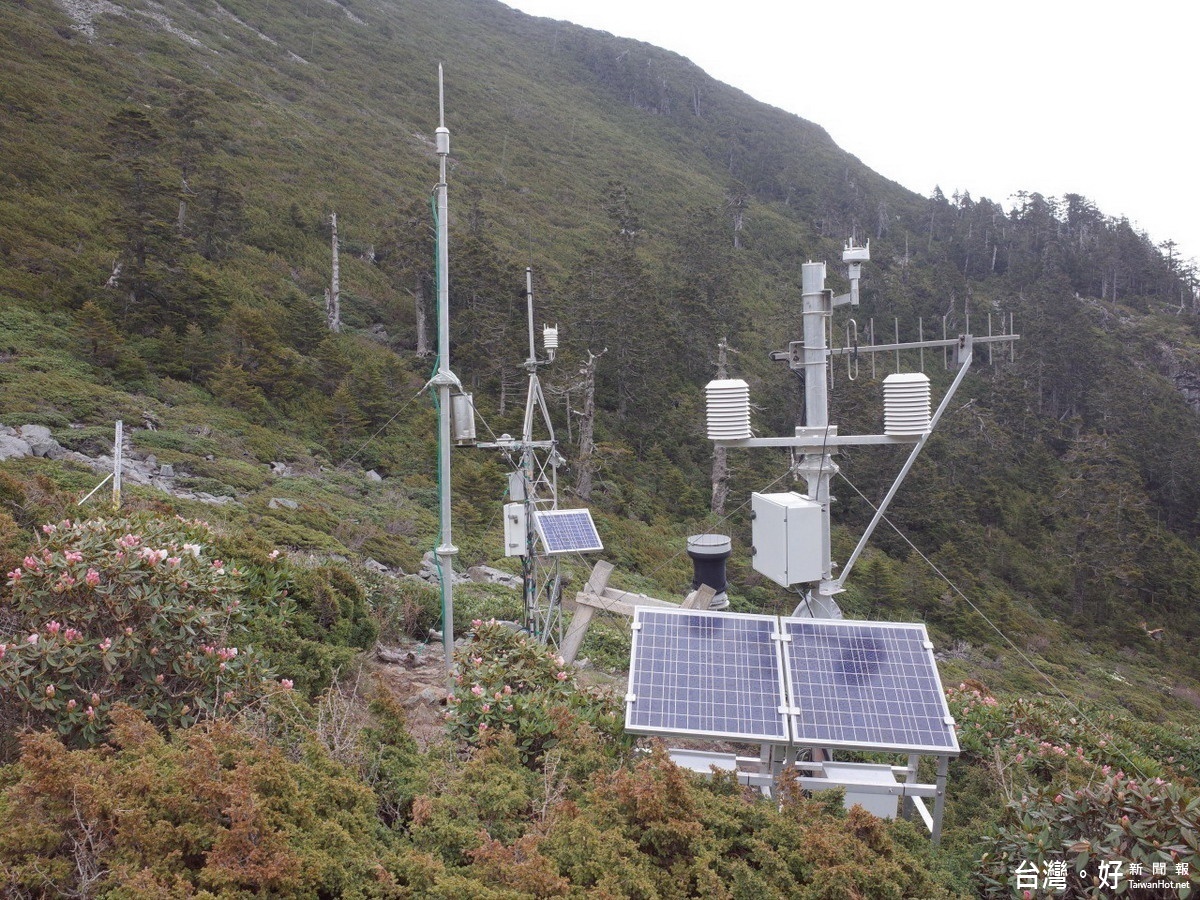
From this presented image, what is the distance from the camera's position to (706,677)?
4.89 m

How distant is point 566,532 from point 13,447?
9.17 meters

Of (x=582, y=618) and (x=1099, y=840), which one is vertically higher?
(x=1099, y=840)

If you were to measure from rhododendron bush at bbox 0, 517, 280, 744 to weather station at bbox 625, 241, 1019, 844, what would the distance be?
2.78 m

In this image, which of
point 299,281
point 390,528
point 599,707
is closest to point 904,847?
point 599,707

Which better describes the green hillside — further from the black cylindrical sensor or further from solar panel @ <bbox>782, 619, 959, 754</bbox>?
the black cylindrical sensor

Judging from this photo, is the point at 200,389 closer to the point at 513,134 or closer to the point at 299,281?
the point at 299,281

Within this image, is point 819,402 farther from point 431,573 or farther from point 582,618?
point 431,573

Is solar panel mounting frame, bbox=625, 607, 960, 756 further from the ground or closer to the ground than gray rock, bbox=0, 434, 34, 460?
closer to the ground

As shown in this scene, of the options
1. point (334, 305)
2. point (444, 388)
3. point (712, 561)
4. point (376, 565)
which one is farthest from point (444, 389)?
point (334, 305)

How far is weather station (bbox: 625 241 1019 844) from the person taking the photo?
4.49m

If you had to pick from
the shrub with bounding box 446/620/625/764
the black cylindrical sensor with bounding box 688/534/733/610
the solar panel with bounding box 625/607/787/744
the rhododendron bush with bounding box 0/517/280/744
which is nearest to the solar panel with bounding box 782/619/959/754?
the solar panel with bounding box 625/607/787/744

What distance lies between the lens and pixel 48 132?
2453 cm

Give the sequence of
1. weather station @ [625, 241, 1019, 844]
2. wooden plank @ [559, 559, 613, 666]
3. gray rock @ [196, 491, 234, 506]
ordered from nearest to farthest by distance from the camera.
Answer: weather station @ [625, 241, 1019, 844], wooden plank @ [559, 559, 613, 666], gray rock @ [196, 491, 234, 506]

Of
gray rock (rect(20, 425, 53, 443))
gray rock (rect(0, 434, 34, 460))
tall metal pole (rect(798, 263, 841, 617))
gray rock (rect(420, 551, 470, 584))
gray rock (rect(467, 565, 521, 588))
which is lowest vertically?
gray rock (rect(467, 565, 521, 588))
